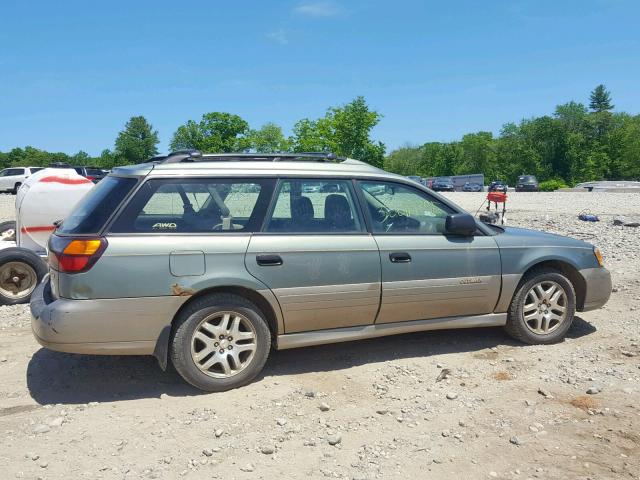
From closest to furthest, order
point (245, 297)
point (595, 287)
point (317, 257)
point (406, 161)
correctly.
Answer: point (245, 297) → point (317, 257) → point (595, 287) → point (406, 161)

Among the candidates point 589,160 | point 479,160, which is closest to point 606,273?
point 589,160

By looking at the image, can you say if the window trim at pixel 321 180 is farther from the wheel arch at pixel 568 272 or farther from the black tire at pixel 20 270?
the black tire at pixel 20 270

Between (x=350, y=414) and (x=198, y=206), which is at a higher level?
(x=198, y=206)

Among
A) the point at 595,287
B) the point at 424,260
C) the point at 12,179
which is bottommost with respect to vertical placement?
the point at 595,287

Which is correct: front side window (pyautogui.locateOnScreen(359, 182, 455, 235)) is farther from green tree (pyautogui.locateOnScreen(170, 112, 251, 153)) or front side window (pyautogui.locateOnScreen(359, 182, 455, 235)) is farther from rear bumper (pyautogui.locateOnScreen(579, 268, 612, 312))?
green tree (pyautogui.locateOnScreen(170, 112, 251, 153))

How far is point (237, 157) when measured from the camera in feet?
15.8

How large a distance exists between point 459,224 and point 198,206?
2.27 metres

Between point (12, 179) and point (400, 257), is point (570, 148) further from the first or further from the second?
point (400, 257)

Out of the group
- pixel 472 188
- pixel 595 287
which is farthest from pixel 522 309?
pixel 472 188

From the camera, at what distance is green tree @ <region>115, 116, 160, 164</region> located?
98.8 metres

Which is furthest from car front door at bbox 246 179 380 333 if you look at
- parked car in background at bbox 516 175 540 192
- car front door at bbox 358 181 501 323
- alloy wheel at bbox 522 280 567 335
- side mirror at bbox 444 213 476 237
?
parked car in background at bbox 516 175 540 192

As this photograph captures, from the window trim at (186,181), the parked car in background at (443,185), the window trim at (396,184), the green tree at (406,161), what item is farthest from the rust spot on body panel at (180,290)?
the green tree at (406,161)

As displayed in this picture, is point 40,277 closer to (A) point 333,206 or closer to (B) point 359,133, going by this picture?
(A) point 333,206

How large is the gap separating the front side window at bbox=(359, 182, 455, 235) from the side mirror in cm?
9
